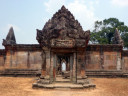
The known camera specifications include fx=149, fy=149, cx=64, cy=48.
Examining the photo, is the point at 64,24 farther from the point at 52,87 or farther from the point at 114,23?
the point at 114,23

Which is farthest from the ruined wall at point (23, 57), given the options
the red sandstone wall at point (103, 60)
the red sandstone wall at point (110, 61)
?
the red sandstone wall at point (110, 61)

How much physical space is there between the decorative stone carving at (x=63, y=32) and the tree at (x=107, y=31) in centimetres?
2716

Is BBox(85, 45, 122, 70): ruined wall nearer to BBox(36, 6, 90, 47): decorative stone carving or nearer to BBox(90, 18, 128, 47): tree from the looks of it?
BBox(36, 6, 90, 47): decorative stone carving

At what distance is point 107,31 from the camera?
3875cm

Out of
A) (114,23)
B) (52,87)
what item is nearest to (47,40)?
(52,87)

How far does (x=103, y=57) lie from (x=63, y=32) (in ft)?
33.3

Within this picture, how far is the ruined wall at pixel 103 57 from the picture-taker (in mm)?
18891

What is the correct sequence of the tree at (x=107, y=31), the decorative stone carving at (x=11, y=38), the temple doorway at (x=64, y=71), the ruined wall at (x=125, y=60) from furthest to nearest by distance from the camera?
the tree at (x=107, y=31) < the decorative stone carving at (x=11, y=38) < the ruined wall at (x=125, y=60) < the temple doorway at (x=64, y=71)

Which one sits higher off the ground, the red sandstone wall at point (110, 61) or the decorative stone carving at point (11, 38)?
the decorative stone carving at point (11, 38)

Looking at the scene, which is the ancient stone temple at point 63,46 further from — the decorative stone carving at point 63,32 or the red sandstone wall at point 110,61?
the red sandstone wall at point 110,61

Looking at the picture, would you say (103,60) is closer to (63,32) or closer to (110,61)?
(110,61)

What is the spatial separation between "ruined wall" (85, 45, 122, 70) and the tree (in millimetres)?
18166

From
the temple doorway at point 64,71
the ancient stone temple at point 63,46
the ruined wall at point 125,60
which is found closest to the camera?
the ancient stone temple at point 63,46

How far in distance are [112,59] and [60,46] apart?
1085 centimetres
